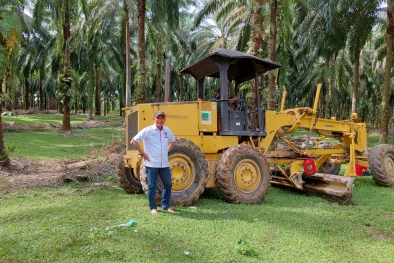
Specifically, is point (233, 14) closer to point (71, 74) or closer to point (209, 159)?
point (71, 74)

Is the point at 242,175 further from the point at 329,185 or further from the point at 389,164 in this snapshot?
the point at 389,164

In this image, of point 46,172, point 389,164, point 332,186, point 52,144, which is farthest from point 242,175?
point 52,144

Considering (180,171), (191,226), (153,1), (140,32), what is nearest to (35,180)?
(180,171)

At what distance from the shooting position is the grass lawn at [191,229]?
4164 mm

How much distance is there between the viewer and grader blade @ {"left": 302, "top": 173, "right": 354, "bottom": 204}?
7.07m

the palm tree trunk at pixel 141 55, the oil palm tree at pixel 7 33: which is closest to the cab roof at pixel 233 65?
the oil palm tree at pixel 7 33

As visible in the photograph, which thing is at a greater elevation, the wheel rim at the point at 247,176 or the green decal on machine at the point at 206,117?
the green decal on machine at the point at 206,117

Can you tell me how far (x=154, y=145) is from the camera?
5.82 meters

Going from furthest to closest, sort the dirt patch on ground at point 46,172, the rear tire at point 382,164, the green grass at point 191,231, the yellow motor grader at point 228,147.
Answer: the rear tire at point 382,164 < the dirt patch on ground at point 46,172 < the yellow motor grader at point 228,147 < the green grass at point 191,231

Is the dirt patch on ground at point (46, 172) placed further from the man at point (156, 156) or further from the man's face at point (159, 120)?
the man's face at point (159, 120)

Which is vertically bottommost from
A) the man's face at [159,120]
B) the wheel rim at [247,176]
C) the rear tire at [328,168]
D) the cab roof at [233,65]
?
the rear tire at [328,168]

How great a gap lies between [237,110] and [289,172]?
7.62 feet

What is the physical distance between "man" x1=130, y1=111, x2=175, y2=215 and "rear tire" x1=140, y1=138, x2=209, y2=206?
1.56 feet

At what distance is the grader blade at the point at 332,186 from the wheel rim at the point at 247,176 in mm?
1540
